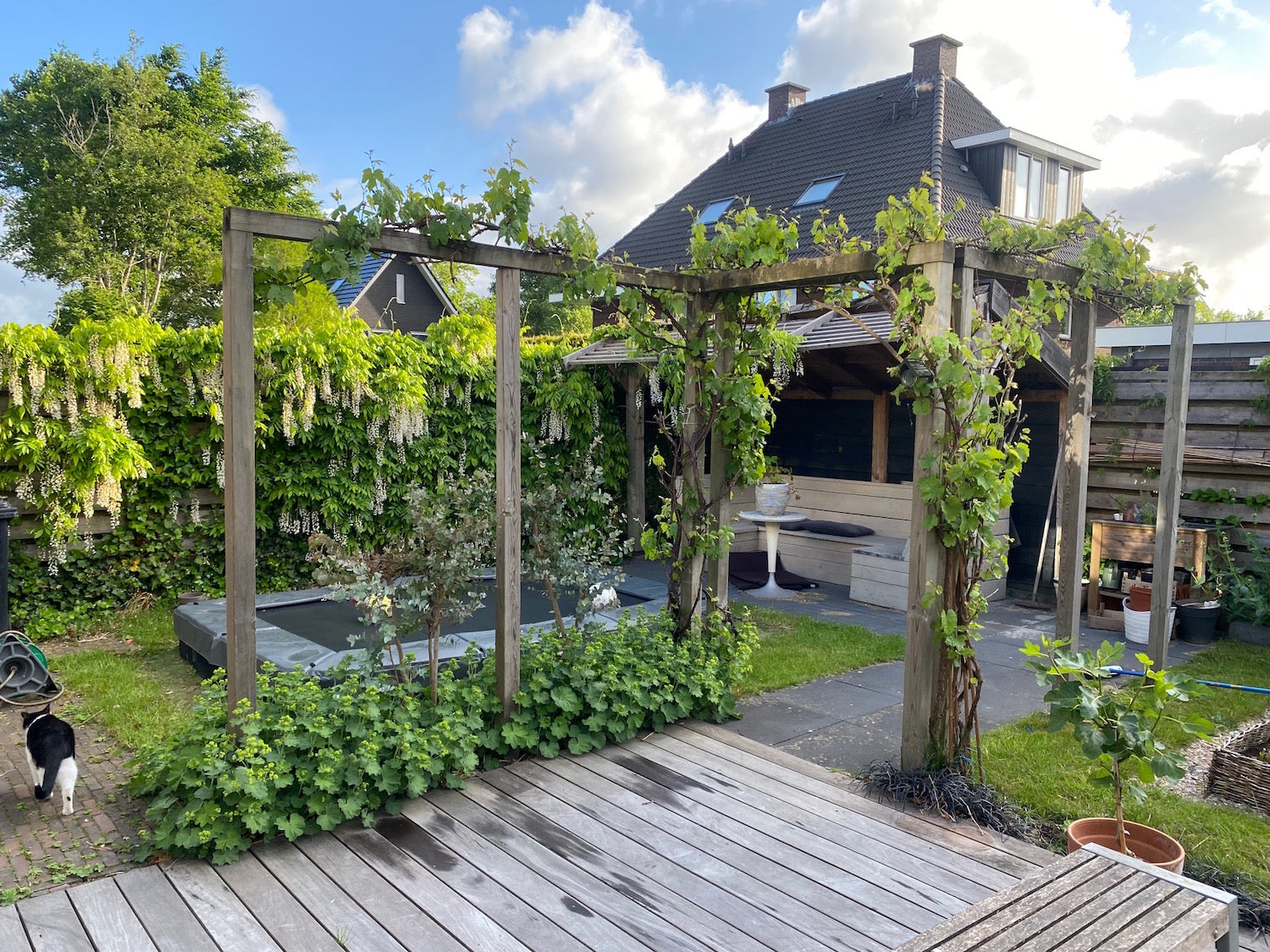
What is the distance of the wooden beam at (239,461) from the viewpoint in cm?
295

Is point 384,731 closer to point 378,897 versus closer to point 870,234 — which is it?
point 378,897

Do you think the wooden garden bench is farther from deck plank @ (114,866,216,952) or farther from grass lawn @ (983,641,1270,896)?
deck plank @ (114,866,216,952)

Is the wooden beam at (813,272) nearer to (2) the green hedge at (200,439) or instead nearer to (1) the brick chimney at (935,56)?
(2) the green hedge at (200,439)

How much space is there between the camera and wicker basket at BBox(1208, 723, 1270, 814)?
3.33 meters

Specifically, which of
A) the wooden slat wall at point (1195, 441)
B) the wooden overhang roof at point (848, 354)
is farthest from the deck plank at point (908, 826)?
the wooden slat wall at point (1195, 441)

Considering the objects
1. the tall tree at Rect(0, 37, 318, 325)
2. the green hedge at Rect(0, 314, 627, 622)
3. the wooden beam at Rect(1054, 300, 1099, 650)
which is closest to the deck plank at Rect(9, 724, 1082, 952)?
the wooden beam at Rect(1054, 300, 1099, 650)

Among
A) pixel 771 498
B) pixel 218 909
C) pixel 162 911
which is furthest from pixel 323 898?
pixel 771 498

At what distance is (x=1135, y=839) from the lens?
2764mm

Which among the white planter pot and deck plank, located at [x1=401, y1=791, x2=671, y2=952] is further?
the white planter pot

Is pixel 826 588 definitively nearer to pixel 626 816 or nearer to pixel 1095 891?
pixel 626 816

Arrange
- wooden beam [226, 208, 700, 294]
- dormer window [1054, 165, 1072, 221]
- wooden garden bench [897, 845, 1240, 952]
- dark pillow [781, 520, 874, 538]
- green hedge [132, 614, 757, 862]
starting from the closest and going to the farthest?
wooden garden bench [897, 845, 1240, 952] → green hedge [132, 614, 757, 862] → wooden beam [226, 208, 700, 294] → dark pillow [781, 520, 874, 538] → dormer window [1054, 165, 1072, 221]

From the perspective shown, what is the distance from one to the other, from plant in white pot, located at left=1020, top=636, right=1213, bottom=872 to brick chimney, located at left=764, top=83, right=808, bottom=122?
15526 mm

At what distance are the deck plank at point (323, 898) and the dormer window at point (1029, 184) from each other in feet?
47.8

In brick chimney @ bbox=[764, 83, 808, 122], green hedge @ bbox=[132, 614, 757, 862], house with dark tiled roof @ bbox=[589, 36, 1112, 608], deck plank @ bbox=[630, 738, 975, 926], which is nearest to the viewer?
deck plank @ bbox=[630, 738, 975, 926]
